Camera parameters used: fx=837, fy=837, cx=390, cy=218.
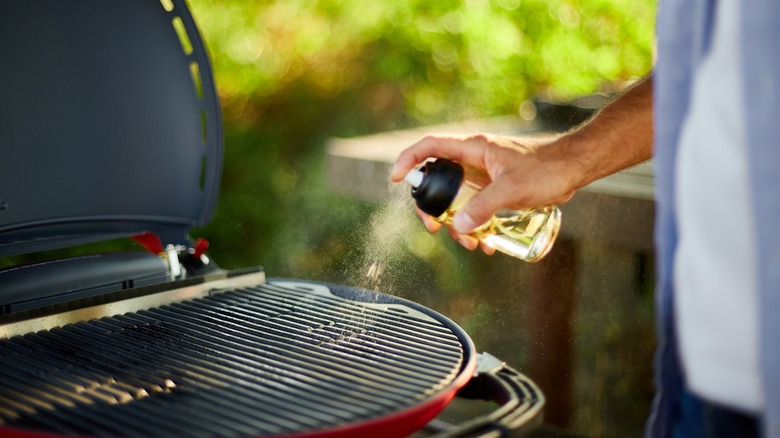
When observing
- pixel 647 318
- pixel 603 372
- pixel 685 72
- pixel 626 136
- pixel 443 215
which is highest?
pixel 685 72

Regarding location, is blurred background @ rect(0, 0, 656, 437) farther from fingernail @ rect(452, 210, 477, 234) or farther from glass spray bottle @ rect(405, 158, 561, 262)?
fingernail @ rect(452, 210, 477, 234)

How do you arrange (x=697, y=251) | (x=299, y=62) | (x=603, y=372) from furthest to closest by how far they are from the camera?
1. (x=299, y=62)
2. (x=603, y=372)
3. (x=697, y=251)

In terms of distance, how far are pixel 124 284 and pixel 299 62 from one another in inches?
146

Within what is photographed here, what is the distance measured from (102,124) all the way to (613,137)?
0.96 m

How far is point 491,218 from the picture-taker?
56.8 inches

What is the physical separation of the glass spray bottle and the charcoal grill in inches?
7.6

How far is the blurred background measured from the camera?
402 cm

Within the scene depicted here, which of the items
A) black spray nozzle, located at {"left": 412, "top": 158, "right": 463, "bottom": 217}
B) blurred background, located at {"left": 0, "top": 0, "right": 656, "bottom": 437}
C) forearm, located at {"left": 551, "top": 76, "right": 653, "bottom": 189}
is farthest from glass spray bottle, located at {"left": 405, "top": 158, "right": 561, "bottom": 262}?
blurred background, located at {"left": 0, "top": 0, "right": 656, "bottom": 437}

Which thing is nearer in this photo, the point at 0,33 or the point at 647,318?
the point at 0,33

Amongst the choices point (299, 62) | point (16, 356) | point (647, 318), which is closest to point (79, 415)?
point (16, 356)

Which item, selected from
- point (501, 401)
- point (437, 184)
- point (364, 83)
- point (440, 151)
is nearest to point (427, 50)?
point (364, 83)

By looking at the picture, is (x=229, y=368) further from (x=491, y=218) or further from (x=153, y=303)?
(x=491, y=218)

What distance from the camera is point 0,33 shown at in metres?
1.46

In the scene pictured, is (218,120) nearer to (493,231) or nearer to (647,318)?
(493,231)
